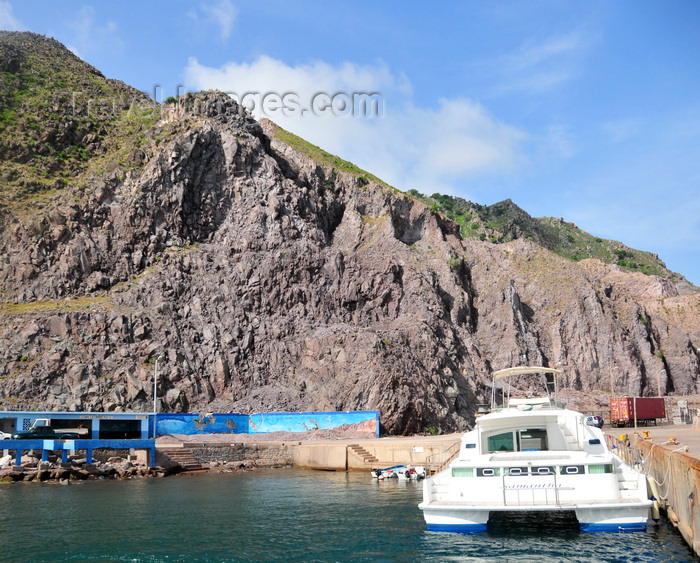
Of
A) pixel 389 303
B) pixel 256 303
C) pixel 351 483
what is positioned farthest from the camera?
pixel 389 303

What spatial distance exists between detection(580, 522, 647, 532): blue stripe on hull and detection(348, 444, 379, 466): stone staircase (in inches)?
1184

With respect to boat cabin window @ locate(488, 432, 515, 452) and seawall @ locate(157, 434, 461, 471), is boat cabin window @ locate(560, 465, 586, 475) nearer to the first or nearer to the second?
boat cabin window @ locate(488, 432, 515, 452)

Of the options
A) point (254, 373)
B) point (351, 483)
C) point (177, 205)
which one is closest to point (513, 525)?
point (351, 483)

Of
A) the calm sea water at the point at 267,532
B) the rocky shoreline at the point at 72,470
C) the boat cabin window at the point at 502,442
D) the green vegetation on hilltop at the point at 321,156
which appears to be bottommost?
the calm sea water at the point at 267,532

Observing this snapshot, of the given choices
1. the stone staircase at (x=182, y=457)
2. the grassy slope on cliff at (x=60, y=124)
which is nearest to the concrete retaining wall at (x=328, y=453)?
the stone staircase at (x=182, y=457)

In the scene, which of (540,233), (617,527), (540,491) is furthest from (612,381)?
(540,233)

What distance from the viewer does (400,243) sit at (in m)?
93.2

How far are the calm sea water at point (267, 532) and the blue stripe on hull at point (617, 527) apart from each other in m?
0.23

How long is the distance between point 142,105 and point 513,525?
9684cm

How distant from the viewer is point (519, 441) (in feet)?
86.5

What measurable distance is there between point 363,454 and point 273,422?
1560cm

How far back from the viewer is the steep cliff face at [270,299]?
222ft

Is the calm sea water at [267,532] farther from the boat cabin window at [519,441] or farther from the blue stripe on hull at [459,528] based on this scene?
the boat cabin window at [519,441]

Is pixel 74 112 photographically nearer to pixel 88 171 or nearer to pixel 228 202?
pixel 88 171
